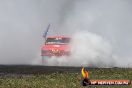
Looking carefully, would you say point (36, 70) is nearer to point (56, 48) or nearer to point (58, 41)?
point (56, 48)

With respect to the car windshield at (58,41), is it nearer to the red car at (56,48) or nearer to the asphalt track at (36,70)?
the red car at (56,48)

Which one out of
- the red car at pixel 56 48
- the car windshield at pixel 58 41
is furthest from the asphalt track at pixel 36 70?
the car windshield at pixel 58 41

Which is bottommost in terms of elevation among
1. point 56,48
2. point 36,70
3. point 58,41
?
point 36,70

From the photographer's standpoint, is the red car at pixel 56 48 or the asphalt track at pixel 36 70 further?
the red car at pixel 56 48

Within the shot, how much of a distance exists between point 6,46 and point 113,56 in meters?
14.3

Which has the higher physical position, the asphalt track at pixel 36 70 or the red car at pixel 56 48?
the red car at pixel 56 48

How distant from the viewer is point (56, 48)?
40906 millimetres

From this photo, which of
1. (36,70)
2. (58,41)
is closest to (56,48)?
(58,41)

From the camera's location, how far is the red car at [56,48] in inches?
1580

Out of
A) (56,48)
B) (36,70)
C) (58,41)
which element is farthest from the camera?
(58,41)

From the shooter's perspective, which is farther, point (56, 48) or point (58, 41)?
point (58, 41)

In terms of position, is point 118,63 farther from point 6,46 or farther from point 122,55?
point 6,46

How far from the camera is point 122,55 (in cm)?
4425

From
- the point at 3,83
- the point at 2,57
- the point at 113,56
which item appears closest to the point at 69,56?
the point at 113,56
